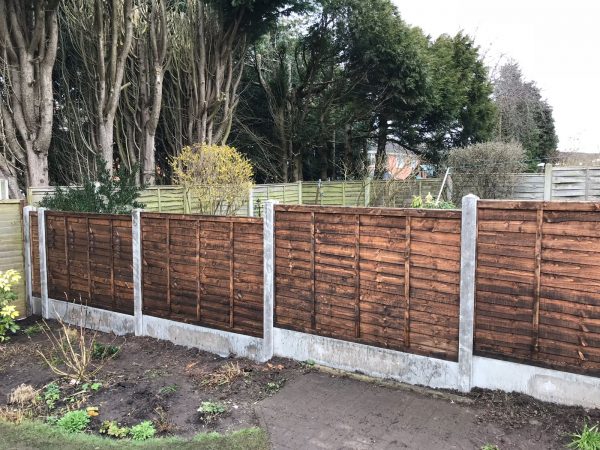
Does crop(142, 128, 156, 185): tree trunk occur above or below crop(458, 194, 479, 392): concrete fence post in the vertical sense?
above

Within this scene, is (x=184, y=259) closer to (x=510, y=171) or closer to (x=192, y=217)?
(x=192, y=217)

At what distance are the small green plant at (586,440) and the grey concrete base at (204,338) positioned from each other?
2.99m

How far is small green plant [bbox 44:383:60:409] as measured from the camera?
4246 mm

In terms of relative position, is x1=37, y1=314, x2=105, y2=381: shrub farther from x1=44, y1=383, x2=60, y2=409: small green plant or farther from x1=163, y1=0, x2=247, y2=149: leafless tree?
x1=163, y1=0, x2=247, y2=149: leafless tree

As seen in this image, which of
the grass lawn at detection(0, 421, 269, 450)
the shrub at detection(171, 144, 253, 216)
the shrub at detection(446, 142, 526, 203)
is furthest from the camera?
the shrub at detection(446, 142, 526, 203)

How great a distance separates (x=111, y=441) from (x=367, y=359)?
2289 millimetres

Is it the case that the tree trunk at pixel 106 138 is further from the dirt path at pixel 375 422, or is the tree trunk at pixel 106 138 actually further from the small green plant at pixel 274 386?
the dirt path at pixel 375 422

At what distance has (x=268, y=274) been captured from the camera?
4922 mm

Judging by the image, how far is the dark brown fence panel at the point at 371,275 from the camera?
4008mm

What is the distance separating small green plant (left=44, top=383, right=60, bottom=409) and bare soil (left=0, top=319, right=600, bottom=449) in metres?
0.05

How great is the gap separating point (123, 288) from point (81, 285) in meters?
1.00

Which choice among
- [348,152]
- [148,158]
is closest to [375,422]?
[148,158]

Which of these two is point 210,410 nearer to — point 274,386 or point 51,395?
point 274,386

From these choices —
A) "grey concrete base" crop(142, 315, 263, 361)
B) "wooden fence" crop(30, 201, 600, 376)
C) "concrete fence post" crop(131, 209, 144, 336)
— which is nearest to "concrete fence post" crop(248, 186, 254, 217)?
"wooden fence" crop(30, 201, 600, 376)
